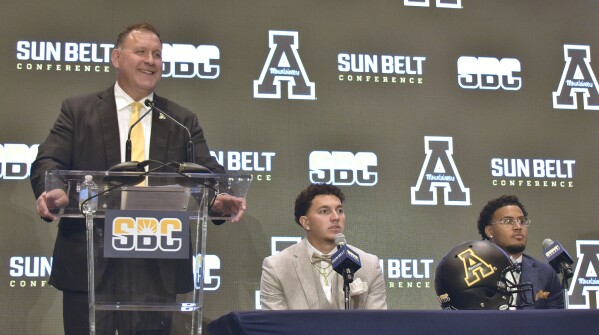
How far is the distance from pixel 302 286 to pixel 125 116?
Answer: 1.42 metres

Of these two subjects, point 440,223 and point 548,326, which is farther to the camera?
point 440,223

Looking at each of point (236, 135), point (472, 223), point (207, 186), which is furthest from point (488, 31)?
point (207, 186)

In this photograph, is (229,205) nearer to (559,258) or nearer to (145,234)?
(145,234)

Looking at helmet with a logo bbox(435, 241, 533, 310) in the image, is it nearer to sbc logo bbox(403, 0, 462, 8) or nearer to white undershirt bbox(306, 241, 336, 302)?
white undershirt bbox(306, 241, 336, 302)

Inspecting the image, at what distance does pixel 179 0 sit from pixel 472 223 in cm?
245

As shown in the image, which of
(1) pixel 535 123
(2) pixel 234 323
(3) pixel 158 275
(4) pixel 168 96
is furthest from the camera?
(1) pixel 535 123

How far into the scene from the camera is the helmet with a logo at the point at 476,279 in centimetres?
325

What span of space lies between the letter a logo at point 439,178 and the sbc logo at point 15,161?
97.4 inches

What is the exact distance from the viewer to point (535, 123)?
18.8 ft

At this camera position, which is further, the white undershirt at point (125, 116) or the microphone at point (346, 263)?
the white undershirt at point (125, 116)

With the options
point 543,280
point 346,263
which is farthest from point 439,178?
point 346,263

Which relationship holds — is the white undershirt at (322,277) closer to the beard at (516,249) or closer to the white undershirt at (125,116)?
the beard at (516,249)

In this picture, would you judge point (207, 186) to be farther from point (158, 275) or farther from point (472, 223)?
point (472, 223)

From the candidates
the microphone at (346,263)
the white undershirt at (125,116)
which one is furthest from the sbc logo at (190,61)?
the microphone at (346,263)
